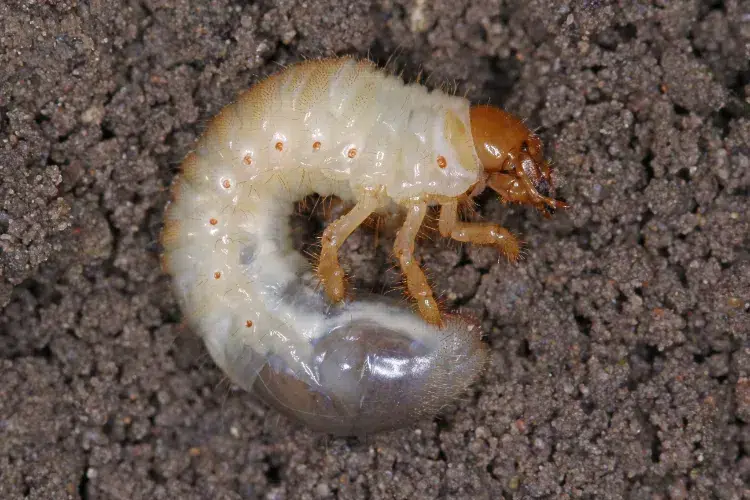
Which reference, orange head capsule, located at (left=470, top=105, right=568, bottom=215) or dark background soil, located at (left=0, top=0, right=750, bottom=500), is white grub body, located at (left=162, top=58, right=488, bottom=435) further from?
dark background soil, located at (left=0, top=0, right=750, bottom=500)

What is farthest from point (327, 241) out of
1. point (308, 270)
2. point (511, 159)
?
point (511, 159)

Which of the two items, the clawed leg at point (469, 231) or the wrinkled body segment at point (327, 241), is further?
the clawed leg at point (469, 231)

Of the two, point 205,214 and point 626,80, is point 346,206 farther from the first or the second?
point 626,80

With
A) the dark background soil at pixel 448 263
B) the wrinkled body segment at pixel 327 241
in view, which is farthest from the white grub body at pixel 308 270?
the dark background soil at pixel 448 263

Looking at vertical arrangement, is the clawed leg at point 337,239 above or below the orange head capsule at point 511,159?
below

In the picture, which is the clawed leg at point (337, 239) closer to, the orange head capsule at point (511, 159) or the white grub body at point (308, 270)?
the white grub body at point (308, 270)

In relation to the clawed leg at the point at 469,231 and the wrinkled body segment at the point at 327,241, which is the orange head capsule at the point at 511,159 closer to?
the wrinkled body segment at the point at 327,241

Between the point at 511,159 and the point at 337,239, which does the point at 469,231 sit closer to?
the point at 511,159
